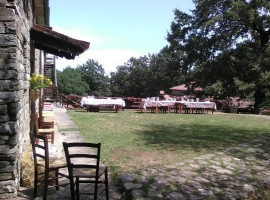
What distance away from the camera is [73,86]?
47312 mm

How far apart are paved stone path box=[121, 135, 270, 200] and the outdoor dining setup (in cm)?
1269

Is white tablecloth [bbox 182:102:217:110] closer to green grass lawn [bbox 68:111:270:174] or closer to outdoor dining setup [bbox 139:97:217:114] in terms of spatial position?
outdoor dining setup [bbox 139:97:217:114]

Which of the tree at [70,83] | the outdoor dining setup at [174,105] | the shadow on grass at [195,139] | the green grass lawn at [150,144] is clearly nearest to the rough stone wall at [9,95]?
the green grass lawn at [150,144]

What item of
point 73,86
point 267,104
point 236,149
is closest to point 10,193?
point 236,149

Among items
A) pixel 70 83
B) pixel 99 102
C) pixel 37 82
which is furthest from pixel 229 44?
pixel 70 83

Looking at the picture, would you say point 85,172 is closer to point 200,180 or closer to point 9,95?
point 9,95

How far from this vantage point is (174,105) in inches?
832

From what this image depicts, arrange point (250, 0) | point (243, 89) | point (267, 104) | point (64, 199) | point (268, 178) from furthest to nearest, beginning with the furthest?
point (250, 0), point (243, 89), point (267, 104), point (268, 178), point (64, 199)

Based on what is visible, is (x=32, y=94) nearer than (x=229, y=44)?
Yes

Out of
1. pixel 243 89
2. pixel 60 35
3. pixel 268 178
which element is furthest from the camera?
pixel 243 89

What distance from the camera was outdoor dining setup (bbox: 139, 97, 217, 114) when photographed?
66.3 feet

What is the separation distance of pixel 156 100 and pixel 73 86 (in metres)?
28.9

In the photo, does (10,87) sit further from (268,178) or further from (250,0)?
(250,0)

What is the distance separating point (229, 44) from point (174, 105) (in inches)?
357
